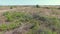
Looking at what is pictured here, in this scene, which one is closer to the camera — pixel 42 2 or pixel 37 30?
pixel 37 30

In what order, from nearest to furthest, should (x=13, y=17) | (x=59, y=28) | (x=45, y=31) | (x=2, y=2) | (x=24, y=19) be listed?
(x=45, y=31) → (x=59, y=28) → (x=24, y=19) → (x=13, y=17) → (x=2, y=2)

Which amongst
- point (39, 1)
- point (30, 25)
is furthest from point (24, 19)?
point (39, 1)

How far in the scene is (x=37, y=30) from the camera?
1113 cm

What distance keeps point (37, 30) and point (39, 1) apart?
2526 cm

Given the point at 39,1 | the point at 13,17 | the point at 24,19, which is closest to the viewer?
the point at 24,19

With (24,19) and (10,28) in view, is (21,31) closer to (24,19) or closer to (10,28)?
(10,28)

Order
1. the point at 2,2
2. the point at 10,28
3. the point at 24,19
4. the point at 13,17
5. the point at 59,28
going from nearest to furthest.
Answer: the point at 59,28 < the point at 10,28 < the point at 24,19 < the point at 13,17 < the point at 2,2

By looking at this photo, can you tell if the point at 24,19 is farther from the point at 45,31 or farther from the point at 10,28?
the point at 45,31

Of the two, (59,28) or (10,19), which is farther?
(10,19)

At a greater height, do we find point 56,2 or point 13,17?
point 13,17

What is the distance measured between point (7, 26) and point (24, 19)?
7.42ft

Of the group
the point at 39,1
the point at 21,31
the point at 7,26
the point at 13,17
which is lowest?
the point at 39,1

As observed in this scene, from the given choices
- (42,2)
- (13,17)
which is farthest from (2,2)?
(13,17)

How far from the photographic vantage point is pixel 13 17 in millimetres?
17422
